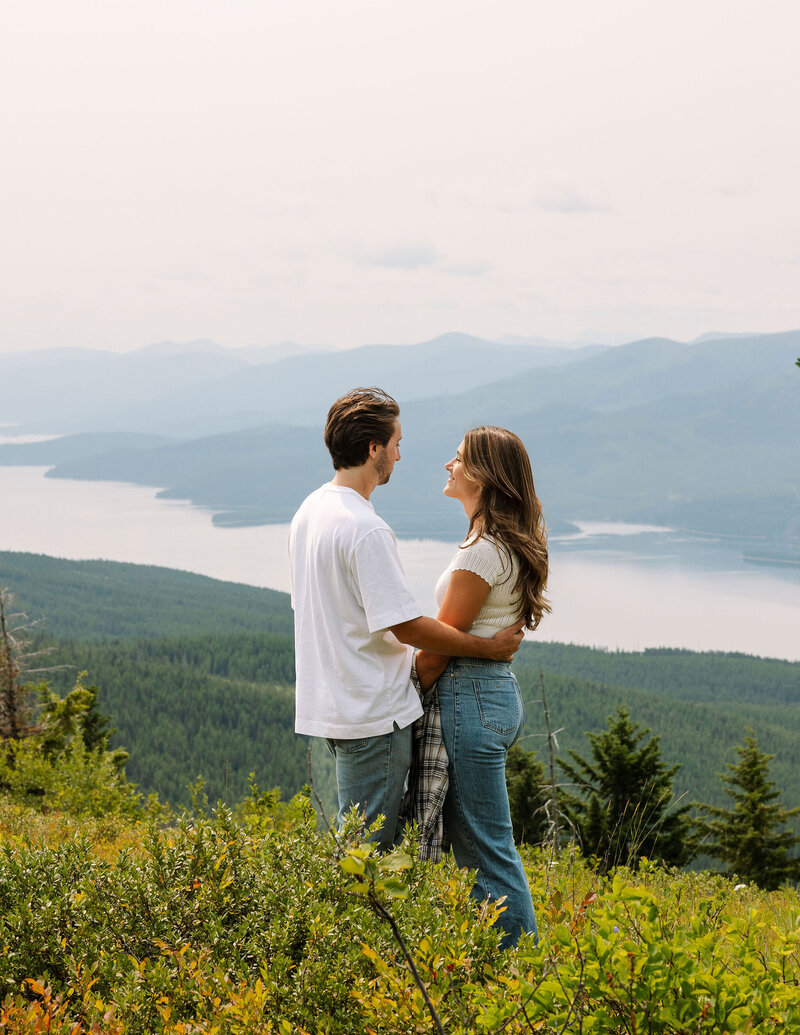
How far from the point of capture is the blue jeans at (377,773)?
2756 millimetres

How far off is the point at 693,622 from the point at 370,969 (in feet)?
530

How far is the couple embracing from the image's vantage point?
8.90 feet

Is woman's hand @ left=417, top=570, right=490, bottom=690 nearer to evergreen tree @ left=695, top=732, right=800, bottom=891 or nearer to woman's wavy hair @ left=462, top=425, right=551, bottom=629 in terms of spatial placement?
woman's wavy hair @ left=462, top=425, right=551, bottom=629

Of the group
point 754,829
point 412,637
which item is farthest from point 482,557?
point 754,829

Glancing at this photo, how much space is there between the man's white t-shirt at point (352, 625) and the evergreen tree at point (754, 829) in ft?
63.2

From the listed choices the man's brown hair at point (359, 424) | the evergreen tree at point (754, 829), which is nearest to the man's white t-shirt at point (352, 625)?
the man's brown hair at point (359, 424)

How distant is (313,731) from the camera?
2.73 metres

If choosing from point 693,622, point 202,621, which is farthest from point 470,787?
point 693,622

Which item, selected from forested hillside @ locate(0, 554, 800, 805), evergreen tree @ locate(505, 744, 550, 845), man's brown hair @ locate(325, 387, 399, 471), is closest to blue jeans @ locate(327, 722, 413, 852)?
man's brown hair @ locate(325, 387, 399, 471)

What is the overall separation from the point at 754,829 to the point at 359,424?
20.5 meters

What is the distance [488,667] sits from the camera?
287 cm

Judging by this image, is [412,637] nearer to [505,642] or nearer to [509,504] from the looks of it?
[505,642]

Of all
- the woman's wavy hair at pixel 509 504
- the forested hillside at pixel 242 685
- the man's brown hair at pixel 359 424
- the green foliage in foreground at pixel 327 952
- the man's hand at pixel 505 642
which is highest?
the man's brown hair at pixel 359 424

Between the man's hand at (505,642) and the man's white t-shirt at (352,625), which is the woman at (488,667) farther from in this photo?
the man's white t-shirt at (352,625)
